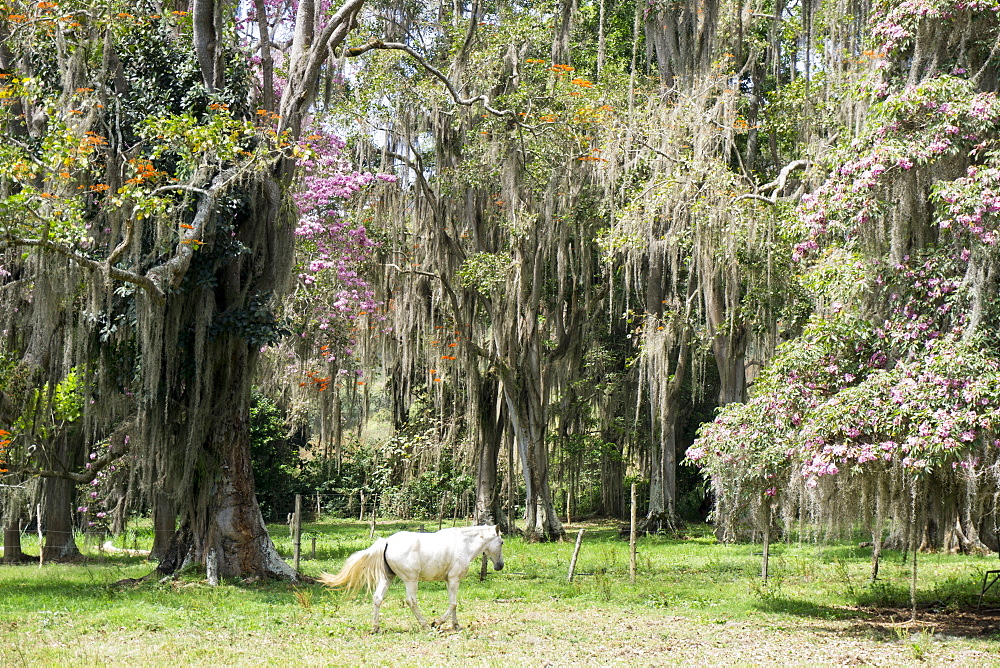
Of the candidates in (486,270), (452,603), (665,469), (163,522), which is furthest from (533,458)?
(452,603)

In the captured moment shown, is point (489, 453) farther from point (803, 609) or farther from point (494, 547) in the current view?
point (494, 547)

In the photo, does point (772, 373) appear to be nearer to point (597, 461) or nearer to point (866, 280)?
point (866, 280)

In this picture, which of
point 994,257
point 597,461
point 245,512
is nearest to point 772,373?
point 994,257

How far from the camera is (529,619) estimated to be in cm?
1005

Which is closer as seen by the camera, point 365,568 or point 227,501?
point 365,568

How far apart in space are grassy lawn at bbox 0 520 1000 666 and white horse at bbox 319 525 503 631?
16.0 inches

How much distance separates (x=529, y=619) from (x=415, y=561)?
5.75ft

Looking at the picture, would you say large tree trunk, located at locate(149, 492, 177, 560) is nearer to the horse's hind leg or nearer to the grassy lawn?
the grassy lawn

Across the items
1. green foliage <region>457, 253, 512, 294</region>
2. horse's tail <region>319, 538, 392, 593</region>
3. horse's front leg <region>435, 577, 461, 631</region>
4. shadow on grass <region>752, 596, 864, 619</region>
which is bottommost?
Answer: shadow on grass <region>752, 596, 864, 619</region>

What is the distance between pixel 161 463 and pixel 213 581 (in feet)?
5.10

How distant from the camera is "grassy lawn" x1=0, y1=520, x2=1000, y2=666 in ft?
26.5

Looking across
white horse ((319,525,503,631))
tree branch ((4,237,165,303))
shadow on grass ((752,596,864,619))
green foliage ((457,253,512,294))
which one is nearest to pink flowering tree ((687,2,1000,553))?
shadow on grass ((752,596,864,619))

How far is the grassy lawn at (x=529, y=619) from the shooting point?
26.5ft

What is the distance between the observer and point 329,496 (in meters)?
29.5
